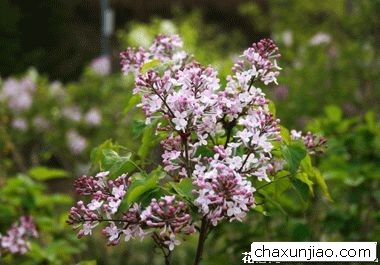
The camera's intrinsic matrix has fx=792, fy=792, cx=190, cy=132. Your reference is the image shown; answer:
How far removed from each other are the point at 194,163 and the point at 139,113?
4.54 metres

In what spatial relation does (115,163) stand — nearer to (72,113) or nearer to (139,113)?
(139,113)

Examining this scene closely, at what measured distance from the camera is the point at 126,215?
1.87 meters

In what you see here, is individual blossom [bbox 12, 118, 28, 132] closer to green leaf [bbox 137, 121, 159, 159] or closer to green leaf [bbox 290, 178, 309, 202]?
green leaf [bbox 137, 121, 159, 159]

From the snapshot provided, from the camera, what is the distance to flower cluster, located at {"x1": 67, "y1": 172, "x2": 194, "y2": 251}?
1797mm

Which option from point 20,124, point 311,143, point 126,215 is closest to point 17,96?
point 20,124

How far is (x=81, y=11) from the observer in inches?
572

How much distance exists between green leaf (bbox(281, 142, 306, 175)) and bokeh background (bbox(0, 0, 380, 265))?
0.14 m

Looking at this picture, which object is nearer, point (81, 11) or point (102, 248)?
point (102, 248)

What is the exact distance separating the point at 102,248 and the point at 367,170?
2.49 m

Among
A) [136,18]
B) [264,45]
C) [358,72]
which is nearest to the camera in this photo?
[264,45]

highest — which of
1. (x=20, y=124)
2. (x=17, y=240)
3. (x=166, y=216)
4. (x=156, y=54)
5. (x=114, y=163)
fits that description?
(x=20, y=124)

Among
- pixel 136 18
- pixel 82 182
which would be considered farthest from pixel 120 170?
pixel 136 18

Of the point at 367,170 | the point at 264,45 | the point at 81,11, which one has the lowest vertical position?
the point at 264,45

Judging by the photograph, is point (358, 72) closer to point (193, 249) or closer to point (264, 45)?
point (193, 249)
